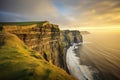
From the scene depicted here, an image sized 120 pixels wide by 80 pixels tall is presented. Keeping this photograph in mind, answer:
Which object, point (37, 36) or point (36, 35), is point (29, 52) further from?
point (37, 36)

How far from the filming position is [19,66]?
47.5ft

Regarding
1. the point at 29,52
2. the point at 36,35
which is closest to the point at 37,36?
the point at 36,35

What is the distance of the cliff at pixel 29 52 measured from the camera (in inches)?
523

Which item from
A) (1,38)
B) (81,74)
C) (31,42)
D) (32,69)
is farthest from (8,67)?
(81,74)

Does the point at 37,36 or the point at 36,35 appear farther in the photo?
the point at 37,36

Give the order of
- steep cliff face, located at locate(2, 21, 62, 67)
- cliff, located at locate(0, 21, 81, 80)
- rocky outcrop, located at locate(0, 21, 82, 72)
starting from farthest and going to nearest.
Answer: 1. rocky outcrop, located at locate(0, 21, 82, 72)
2. steep cliff face, located at locate(2, 21, 62, 67)
3. cliff, located at locate(0, 21, 81, 80)

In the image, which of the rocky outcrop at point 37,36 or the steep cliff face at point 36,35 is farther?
the rocky outcrop at point 37,36

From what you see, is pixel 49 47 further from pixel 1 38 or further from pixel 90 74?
pixel 1 38

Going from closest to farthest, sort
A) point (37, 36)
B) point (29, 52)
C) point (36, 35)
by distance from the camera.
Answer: point (29, 52) → point (36, 35) → point (37, 36)

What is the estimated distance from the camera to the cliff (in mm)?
13297

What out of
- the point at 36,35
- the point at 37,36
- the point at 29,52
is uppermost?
the point at 36,35

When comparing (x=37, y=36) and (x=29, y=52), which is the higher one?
(x=37, y=36)

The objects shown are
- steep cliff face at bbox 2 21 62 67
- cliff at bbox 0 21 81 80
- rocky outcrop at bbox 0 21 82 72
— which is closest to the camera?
cliff at bbox 0 21 81 80

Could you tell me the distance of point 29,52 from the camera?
77.3ft
